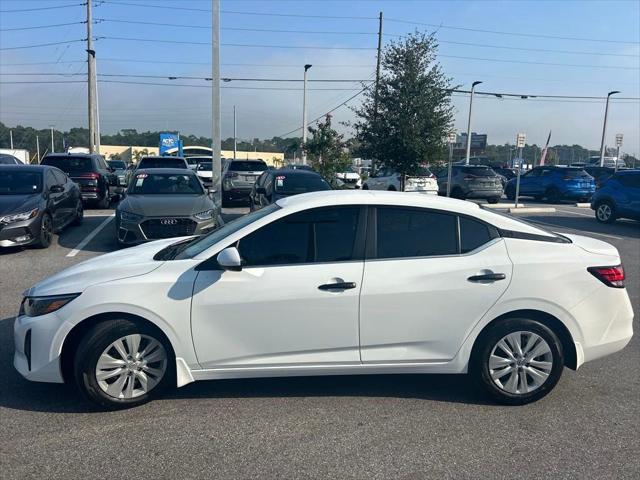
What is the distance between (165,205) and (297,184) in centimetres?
359

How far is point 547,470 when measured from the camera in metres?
3.39

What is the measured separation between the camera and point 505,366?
423cm

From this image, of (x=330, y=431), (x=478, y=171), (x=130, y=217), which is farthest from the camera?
(x=478, y=171)

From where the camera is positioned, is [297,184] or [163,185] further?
[297,184]

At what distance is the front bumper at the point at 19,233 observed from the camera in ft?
30.7

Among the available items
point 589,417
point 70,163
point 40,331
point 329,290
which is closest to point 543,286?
point 589,417

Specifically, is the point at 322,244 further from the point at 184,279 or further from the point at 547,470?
the point at 547,470

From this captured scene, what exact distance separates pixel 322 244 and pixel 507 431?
1.85 m

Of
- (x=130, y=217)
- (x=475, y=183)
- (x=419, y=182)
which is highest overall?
(x=419, y=182)

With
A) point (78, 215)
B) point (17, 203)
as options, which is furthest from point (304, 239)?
point (78, 215)

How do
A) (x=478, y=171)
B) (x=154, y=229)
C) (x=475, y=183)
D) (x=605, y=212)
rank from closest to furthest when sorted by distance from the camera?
1. (x=154, y=229)
2. (x=605, y=212)
3. (x=475, y=183)
4. (x=478, y=171)

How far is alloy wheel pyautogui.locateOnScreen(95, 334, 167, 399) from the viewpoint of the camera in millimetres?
3996

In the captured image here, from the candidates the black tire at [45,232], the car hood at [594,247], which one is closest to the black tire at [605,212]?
the car hood at [594,247]

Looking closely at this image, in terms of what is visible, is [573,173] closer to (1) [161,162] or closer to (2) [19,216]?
(1) [161,162]
